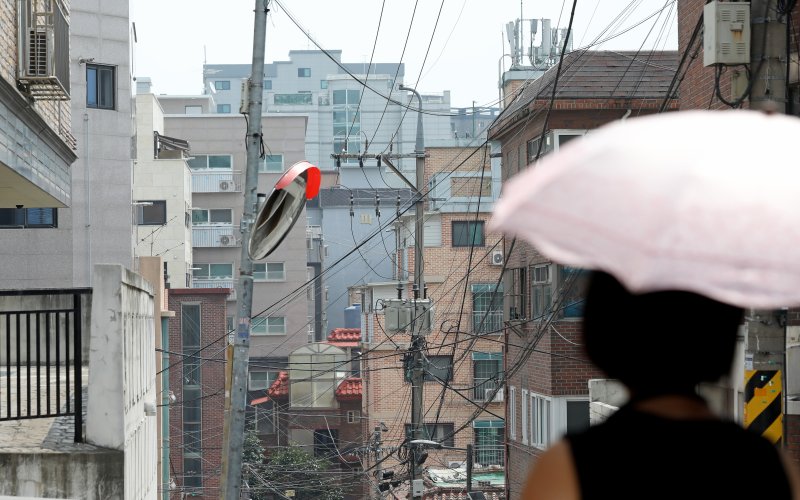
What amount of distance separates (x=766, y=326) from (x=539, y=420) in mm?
17949

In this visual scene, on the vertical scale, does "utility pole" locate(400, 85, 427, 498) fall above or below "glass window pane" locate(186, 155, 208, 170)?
below

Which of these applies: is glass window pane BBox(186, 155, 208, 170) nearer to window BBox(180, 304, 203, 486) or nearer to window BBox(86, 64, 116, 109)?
window BBox(180, 304, 203, 486)

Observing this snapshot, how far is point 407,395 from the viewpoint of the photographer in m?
49.8

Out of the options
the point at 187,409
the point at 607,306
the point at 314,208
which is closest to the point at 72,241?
the point at 187,409

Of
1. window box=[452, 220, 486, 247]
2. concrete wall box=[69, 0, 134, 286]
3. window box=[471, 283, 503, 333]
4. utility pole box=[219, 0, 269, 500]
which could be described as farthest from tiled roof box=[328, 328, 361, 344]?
utility pole box=[219, 0, 269, 500]

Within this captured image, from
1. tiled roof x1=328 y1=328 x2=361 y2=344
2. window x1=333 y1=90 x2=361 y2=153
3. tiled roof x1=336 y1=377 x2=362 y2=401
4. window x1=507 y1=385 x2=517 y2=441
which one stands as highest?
window x1=333 y1=90 x2=361 y2=153

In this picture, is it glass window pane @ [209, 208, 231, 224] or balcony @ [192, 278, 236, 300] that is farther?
glass window pane @ [209, 208, 231, 224]

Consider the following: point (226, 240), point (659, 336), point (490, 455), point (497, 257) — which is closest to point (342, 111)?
point (226, 240)

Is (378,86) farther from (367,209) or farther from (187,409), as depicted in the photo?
(187,409)

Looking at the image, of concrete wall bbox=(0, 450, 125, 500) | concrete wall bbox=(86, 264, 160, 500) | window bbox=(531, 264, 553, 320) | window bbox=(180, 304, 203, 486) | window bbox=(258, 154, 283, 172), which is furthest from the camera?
window bbox=(258, 154, 283, 172)

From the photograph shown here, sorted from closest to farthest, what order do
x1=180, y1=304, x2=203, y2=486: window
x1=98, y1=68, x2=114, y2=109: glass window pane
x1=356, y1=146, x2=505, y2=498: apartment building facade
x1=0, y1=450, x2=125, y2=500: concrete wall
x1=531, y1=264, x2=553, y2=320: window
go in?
x1=0, y1=450, x2=125, y2=500: concrete wall < x1=531, y1=264, x2=553, y2=320: window < x1=98, y1=68, x2=114, y2=109: glass window pane < x1=356, y1=146, x2=505, y2=498: apartment building facade < x1=180, y1=304, x2=203, y2=486: window

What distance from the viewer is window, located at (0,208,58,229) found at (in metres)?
35.3

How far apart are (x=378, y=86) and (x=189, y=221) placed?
48.7 meters

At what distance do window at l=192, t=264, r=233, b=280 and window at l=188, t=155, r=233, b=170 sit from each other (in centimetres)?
541
